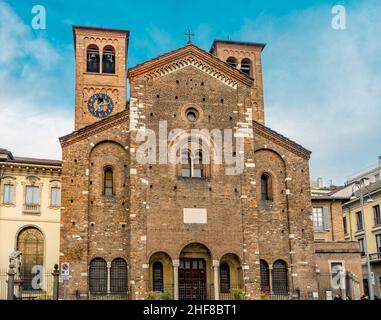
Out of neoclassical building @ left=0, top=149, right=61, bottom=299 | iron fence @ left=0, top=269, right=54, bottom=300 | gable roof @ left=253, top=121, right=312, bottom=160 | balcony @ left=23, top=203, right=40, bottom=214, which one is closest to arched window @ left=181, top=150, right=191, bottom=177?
gable roof @ left=253, top=121, right=312, bottom=160

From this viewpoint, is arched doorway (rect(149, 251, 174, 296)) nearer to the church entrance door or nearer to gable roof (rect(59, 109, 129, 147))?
the church entrance door

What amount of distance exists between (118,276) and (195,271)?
4653 millimetres

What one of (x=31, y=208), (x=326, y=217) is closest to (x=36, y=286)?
(x=31, y=208)

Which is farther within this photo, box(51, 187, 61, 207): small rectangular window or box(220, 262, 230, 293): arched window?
box(51, 187, 61, 207): small rectangular window

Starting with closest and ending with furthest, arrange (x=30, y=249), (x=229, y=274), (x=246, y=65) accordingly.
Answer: (x=229, y=274) → (x=30, y=249) → (x=246, y=65)

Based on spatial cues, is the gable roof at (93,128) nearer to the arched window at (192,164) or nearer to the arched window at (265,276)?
the arched window at (192,164)

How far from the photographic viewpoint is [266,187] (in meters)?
35.8

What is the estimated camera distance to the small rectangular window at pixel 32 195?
39938mm

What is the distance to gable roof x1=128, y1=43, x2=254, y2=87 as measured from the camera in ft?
113

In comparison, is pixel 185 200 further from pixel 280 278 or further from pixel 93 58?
pixel 93 58

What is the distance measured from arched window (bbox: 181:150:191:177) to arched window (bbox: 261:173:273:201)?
5162mm
